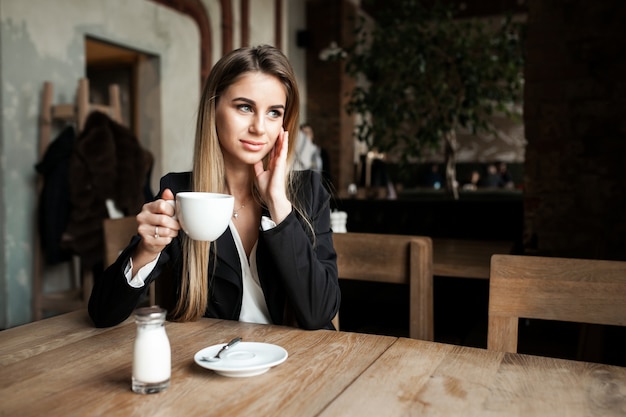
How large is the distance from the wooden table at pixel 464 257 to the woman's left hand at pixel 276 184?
3.21 ft

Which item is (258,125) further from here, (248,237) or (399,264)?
(399,264)

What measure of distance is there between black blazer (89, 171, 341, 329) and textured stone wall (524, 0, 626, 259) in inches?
53.4

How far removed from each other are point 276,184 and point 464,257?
4.10ft

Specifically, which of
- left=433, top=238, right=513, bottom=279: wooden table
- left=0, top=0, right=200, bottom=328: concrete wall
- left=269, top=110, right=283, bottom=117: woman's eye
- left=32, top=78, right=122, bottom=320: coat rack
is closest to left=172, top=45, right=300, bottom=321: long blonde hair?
left=269, top=110, right=283, bottom=117: woman's eye

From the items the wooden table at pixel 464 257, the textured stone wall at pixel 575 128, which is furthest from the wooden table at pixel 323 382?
the textured stone wall at pixel 575 128

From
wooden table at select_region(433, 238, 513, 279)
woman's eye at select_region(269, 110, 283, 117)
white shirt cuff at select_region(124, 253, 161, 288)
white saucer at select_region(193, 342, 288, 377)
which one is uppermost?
woman's eye at select_region(269, 110, 283, 117)

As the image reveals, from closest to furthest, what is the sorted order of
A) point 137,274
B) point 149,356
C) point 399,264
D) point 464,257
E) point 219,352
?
point 149,356, point 219,352, point 137,274, point 399,264, point 464,257

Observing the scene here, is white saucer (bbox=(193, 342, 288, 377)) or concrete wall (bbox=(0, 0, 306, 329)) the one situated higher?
concrete wall (bbox=(0, 0, 306, 329))

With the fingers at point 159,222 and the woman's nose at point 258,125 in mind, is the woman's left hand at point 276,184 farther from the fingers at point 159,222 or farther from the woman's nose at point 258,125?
the fingers at point 159,222

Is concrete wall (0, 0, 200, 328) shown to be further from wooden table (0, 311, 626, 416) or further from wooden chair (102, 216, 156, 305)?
wooden table (0, 311, 626, 416)

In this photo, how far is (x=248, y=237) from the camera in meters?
1.39

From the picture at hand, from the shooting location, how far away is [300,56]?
7863mm

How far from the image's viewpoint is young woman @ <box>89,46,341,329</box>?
1.12m

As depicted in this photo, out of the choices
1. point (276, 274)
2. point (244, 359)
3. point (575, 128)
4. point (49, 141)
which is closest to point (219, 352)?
point (244, 359)
